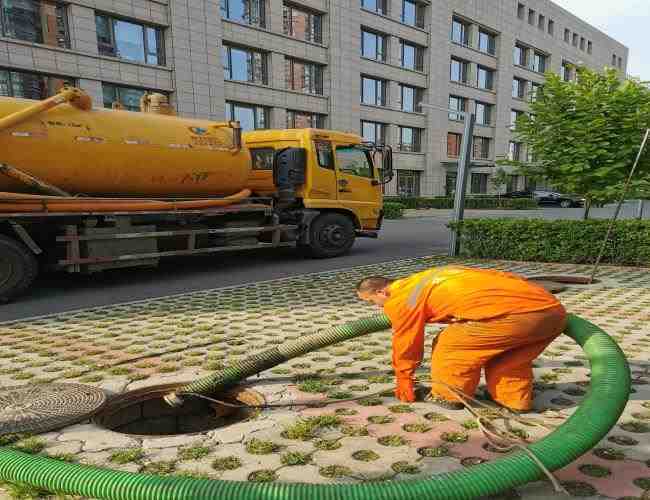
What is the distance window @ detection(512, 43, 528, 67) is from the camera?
46.7 m

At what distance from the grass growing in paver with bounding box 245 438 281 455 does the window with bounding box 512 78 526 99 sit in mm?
49608

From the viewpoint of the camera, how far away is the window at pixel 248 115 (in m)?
25.5

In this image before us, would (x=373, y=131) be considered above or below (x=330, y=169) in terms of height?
above

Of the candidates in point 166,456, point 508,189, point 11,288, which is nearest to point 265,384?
point 166,456

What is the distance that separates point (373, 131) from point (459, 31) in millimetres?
14141

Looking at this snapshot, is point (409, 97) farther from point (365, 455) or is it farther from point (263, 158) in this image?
point (365, 455)

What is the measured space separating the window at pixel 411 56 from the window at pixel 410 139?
4478 millimetres

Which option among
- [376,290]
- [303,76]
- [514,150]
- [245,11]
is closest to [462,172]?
[376,290]

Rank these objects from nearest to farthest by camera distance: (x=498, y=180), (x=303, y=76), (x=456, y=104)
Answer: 1. (x=303, y=76)
2. (x=456, y=104)
3. (x=498, y=180)

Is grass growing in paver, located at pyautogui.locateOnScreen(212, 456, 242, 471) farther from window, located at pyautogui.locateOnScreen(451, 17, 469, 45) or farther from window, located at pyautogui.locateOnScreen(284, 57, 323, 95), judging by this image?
window, located at pyautogui.locateOnScreen(451, 17, 469, 45)

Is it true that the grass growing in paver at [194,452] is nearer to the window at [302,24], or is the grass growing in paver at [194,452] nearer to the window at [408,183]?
the window at [302,24]

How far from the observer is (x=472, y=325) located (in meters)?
3.14

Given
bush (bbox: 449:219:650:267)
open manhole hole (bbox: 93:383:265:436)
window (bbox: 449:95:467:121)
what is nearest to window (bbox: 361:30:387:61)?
window (bbox: 449:95:467:121)

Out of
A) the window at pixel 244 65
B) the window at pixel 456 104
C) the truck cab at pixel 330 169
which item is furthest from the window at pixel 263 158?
the window at pixel 456 104
